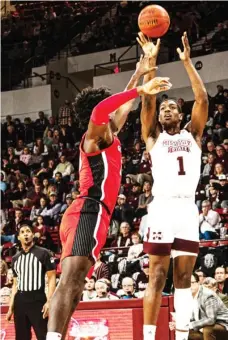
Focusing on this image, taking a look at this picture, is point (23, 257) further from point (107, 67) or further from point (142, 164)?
point (107, 67)

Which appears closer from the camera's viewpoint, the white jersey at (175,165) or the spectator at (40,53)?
the white jersey at (175,165)

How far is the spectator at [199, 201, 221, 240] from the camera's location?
12.3 m

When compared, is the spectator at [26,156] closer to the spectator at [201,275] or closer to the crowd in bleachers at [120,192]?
the crowd in bleachers at [120,192]

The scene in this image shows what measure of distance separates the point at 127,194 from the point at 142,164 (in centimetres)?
101

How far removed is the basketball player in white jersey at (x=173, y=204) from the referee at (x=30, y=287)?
2484 mm

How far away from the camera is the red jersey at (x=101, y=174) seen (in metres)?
5.67

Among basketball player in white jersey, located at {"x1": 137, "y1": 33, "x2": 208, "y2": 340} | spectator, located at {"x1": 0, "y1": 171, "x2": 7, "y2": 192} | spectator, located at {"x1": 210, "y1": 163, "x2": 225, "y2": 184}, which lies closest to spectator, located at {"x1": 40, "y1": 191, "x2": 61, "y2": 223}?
spectator, located at {"x1": 0, "y1": 171, "x2": 7, "y2": 192}

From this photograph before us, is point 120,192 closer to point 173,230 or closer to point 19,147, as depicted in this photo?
point 19,147

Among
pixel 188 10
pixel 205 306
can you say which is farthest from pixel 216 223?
pixel 188 10

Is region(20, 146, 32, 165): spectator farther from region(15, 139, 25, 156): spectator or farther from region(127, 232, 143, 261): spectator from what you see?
region(127, 232, 143, 261): spectator

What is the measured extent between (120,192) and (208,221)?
129 inches

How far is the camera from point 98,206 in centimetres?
562

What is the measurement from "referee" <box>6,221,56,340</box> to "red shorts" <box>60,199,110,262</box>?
2729mm

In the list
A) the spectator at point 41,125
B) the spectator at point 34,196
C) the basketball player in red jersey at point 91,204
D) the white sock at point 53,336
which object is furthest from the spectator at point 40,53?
the white sock at point 53,336
